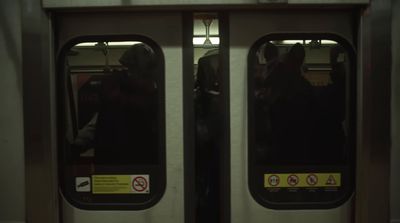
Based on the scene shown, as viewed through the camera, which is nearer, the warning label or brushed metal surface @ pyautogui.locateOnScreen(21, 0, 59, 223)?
brushed metal surface @ pyautogui.locateOnScreen(21, 0, 59, 223)

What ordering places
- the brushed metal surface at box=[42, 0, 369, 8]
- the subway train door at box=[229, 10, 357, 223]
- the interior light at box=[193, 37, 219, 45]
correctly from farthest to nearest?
the interior light at box=[193, 37, 219, 45] → the subway train door at box=[229, 10, 357, 223] → the brushed metal surface at box=[42, 0, 369, 8]

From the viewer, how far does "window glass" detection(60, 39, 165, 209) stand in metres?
2.40

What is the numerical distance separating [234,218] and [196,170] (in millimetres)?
332

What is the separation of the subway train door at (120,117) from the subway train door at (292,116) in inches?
12.9

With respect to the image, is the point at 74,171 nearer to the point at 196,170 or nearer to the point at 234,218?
the point at 196,170

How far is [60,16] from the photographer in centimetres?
239

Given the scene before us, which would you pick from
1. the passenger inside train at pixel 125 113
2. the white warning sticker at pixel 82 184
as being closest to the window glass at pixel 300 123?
the passenger inside train at pixel 125 113

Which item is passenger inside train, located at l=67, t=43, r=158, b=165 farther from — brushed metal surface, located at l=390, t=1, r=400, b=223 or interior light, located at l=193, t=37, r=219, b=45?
brushed metal surface, located at l=390, t=1, r=400, b=223

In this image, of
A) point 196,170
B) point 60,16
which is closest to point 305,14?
point 196,170

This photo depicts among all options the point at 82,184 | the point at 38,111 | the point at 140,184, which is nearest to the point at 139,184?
the point at 140,184

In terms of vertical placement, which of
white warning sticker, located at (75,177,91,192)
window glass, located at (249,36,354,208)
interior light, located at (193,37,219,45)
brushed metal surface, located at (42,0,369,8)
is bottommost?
white warning sticker, located at (75,177,91,192)

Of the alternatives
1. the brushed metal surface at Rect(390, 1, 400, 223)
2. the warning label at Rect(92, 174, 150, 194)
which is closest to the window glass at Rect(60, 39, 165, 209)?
the warning label at Rect(92, 174, 150, 194)

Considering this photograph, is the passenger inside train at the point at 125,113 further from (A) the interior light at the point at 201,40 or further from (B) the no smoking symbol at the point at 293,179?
(B) the no smoking symbol at the point at 293,179

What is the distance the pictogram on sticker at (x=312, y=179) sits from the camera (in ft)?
7.94
